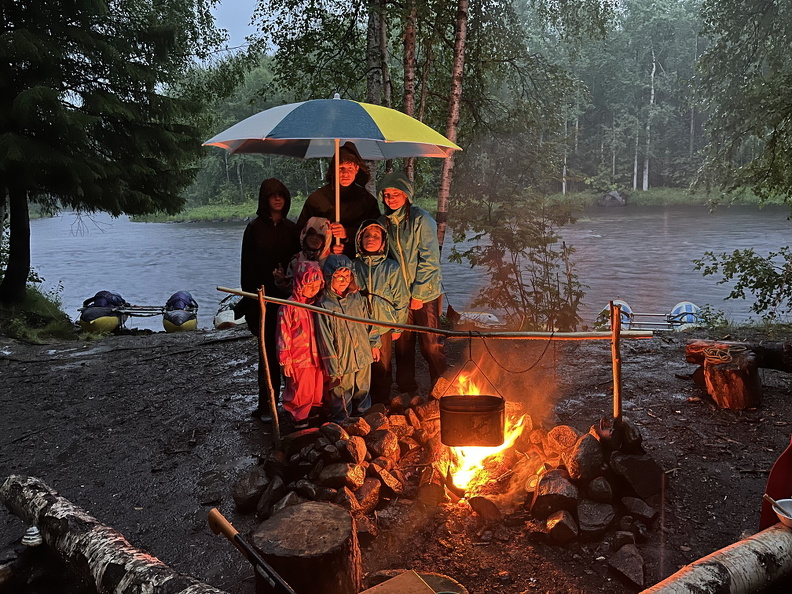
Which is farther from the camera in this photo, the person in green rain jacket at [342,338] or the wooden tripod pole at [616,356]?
the person in green rain jacket at [342,338]

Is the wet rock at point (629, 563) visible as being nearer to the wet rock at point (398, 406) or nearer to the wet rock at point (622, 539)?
the wet rock at point (622, 539)

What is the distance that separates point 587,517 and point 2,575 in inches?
126

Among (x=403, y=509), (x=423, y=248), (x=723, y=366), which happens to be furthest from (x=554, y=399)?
(x=403, y=509)

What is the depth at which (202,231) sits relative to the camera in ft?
151

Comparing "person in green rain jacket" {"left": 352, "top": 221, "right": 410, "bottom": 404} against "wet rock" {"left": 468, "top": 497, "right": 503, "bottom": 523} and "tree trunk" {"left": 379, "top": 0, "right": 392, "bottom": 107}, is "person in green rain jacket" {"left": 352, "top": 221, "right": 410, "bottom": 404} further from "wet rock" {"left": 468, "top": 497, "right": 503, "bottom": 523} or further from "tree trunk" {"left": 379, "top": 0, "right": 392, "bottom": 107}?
"tree trunk" {"left": 379, "top": 0, "right": 392, "bottom": 107}

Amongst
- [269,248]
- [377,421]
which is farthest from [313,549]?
[269,248]

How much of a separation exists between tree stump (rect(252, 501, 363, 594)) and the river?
12637 mm

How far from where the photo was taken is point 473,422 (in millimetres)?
3598

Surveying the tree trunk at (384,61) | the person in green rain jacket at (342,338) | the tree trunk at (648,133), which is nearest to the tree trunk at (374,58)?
the tree trunk at (384,61)

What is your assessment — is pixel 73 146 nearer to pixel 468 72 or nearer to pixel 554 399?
pixel 468 72

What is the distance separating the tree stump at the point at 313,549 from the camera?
8.35 feet

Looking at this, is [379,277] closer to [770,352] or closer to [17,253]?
[770,352]

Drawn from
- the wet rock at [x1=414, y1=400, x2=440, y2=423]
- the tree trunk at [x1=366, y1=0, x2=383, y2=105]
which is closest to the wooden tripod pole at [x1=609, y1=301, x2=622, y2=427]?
the wet rock at [x1=414, y1=400, x2=440, y2=423]

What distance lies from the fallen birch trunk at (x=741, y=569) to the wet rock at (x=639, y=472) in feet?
3.80
